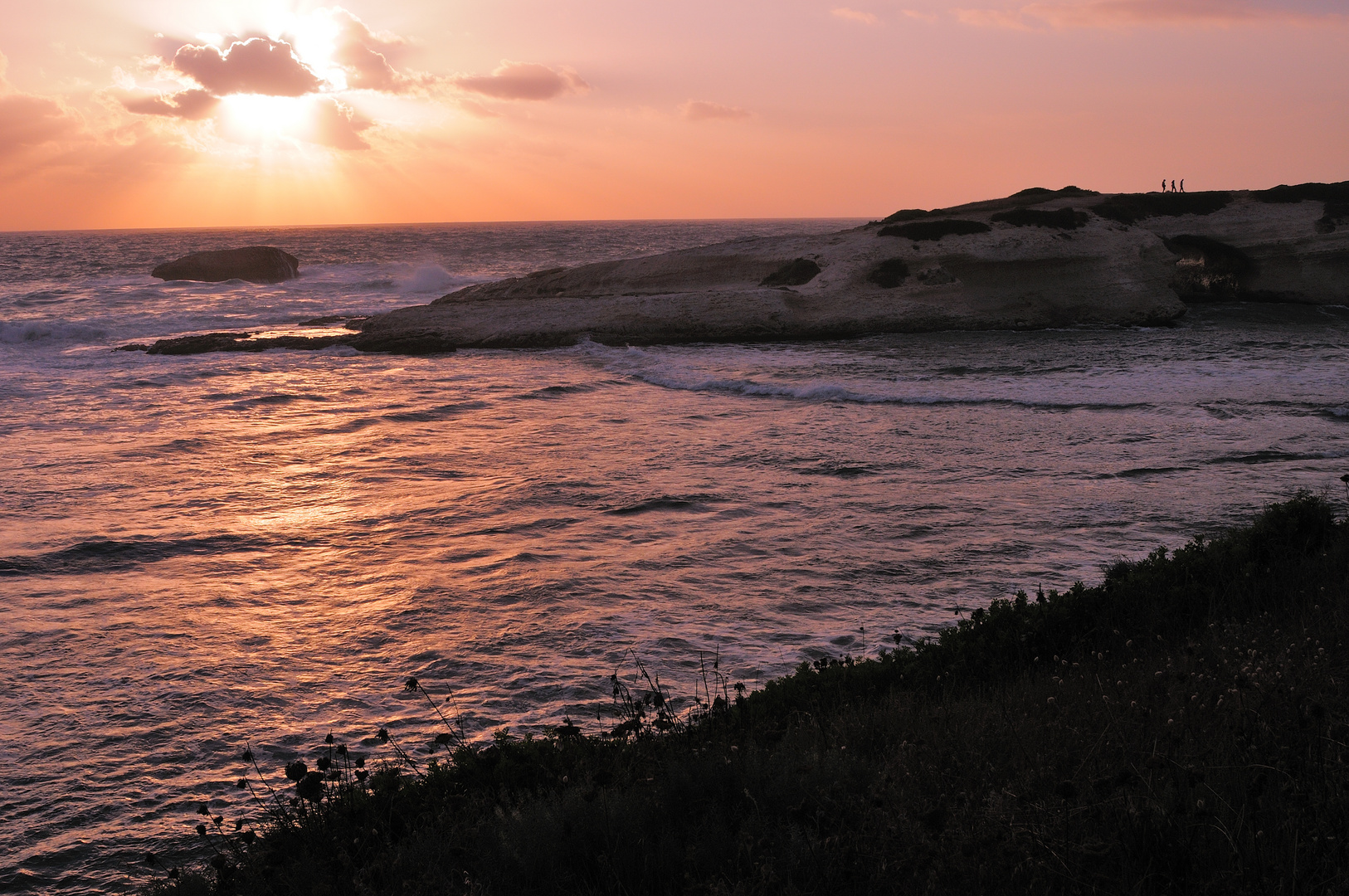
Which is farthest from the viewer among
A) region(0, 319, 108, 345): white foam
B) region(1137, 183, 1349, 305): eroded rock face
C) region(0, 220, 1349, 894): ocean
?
region(1137, 183, 1349, 305): eroded rock face

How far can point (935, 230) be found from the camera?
3588 centimetres

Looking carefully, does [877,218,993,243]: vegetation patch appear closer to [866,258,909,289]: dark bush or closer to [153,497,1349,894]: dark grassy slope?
[866,258,909,289]: dark bush

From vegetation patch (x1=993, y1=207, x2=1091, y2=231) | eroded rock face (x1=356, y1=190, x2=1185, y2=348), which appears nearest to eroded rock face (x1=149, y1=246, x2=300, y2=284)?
eroded rock face (x1=356, y1=190, x2=1185, y2=348)

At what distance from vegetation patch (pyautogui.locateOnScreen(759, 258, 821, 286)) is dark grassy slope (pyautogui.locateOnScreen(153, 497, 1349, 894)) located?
30161 mm

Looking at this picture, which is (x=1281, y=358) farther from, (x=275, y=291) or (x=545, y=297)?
(x=275, y=291)

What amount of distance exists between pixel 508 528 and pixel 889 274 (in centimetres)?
2613

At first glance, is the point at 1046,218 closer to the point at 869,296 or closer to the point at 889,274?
the point at 889,274

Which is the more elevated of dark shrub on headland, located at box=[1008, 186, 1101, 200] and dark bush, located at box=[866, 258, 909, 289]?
dark shrub on headland, located at box=[1008, 186, 1101, 200]

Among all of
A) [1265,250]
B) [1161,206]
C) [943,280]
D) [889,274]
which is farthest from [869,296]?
[1265,250]

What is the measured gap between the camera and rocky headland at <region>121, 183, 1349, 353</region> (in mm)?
32000

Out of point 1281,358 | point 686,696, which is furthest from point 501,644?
point 1281,358

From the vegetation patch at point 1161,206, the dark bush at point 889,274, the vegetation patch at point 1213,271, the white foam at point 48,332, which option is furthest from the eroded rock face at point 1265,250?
the white foam at point 48,332

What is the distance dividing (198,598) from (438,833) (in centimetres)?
607

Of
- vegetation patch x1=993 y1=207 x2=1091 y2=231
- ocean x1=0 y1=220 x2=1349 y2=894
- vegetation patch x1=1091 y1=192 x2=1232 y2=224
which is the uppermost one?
vegetation patch x1=1091 y1=192 x2=1232 y2=224
